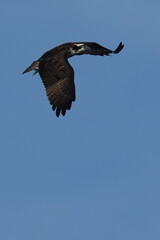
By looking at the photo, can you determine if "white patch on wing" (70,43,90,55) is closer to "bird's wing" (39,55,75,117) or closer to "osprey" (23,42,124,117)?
"osprey" (23,42,124,117)

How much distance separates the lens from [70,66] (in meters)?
38.5

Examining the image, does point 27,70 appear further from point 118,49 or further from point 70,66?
point 118,49

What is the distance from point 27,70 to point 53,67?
3.74ft

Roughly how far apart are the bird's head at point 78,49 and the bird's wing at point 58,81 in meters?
1.05

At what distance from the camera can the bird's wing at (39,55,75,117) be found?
37191mm

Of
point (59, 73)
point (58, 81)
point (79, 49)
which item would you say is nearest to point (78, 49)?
point (79, 49)

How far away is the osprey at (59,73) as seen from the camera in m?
37.3

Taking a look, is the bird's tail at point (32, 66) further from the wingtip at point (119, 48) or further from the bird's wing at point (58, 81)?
the wingtip at point (119, 48)

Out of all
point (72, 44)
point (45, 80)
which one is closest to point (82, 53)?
point (72, 44)

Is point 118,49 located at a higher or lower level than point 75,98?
higher

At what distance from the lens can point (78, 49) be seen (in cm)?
4019

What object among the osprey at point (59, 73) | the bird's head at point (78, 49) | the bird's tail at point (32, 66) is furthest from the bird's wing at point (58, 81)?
the bird's head at point (78, 49)

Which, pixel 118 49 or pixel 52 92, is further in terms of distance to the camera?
pixel 118 49

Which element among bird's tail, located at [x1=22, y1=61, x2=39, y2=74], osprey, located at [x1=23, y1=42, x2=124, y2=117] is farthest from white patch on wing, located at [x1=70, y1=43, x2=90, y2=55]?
bird's tail, located at [x1=22, y1=61, x2=39, y2=74]
